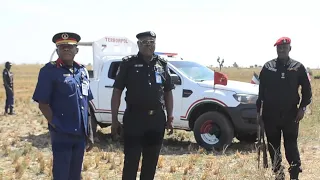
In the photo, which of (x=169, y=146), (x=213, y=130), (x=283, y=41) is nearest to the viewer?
(x=283, y=41)

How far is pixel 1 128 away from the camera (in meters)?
11.3

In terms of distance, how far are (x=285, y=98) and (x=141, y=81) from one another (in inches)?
73.0

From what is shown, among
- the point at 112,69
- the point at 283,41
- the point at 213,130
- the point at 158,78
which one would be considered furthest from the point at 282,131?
the point at 112,69

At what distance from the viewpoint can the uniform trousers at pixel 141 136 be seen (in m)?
4.63

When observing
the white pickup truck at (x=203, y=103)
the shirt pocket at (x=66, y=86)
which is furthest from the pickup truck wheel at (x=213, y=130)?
the shirt pocket at (x=66, y=86)

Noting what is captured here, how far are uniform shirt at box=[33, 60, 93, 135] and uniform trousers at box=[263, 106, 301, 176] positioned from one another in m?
2.39

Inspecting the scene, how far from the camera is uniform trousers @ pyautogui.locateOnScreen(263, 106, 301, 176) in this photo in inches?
211

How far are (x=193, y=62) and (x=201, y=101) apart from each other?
1353 millimetres

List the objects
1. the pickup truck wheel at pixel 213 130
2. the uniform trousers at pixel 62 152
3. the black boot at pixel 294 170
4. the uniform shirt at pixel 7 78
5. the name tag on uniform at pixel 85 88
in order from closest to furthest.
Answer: the uniform trousers at pixel 62 152 → the name tag on uniform at pixel 85 88 → the black boot at pixel 294 170 → the pickup truck wheel at pixel 213 130 → the uniform shirt at pixel 7 78

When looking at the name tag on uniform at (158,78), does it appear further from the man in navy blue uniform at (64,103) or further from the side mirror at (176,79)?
the side mirror at (176,79)

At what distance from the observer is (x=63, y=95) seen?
405 cm

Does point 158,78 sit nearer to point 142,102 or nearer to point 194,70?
point 142,102

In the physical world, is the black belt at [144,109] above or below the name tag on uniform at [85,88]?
below

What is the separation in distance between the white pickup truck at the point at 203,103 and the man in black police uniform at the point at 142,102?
3.53 meters
